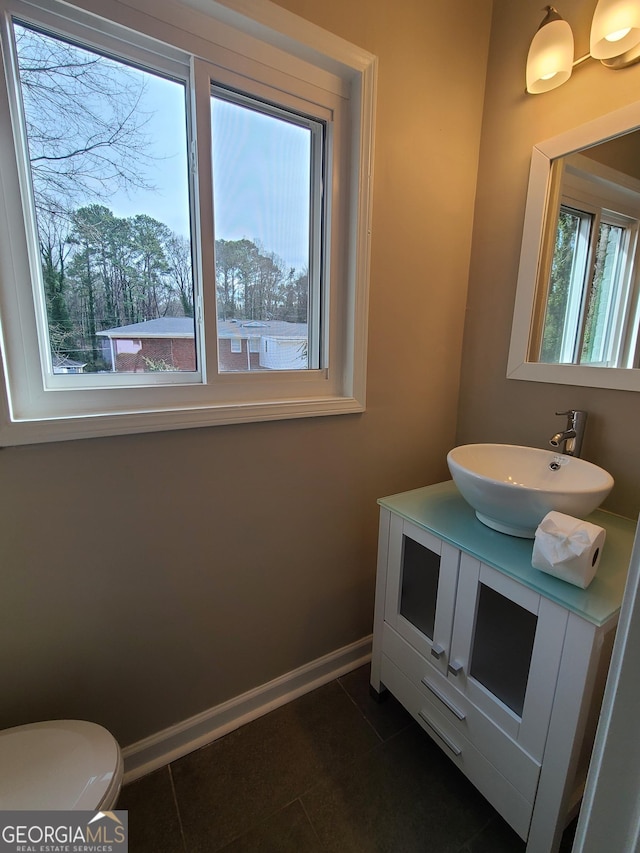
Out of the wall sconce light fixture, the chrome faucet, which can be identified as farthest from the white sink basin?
the wall sconce light fixture

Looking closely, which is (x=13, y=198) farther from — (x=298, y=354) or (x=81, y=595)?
(x=81, y=595)

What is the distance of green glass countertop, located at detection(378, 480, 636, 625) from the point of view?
30.4 inches

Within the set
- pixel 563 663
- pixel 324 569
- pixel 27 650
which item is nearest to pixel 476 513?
pixel 563 663

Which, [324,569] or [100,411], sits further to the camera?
[324,569]

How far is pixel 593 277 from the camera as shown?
1155 millimetres

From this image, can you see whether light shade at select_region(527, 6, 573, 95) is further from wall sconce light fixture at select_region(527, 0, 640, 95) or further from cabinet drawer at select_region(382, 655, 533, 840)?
cabinet drawer at select_region(382, 655, 533, 840)

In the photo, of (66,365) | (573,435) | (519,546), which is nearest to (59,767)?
(66,365)

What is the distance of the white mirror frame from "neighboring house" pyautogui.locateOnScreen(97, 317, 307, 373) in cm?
77

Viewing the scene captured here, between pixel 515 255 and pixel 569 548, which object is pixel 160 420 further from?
pixel 515 255

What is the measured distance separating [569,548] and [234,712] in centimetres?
118

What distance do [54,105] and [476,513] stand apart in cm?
148

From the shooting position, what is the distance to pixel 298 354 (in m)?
1.29

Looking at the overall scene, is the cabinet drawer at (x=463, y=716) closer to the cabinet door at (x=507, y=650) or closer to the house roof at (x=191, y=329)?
A: the cabinet door at (x=507, y=650)

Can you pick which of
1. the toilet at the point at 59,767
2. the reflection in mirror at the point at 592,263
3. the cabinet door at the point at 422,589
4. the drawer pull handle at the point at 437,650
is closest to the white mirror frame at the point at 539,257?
the reflection in mirror at the point at 592,263
